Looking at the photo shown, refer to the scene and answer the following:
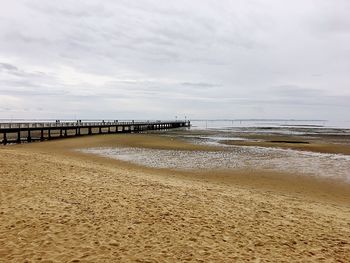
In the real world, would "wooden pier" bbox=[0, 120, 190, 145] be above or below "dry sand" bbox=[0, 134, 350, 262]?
above

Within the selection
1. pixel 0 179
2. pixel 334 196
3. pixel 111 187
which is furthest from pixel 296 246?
pixel 0 179

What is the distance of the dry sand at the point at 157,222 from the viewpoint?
6.32 metres

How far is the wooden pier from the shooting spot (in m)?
41.2

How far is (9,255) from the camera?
227 inches

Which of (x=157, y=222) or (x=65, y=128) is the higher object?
(x=65, y=128)

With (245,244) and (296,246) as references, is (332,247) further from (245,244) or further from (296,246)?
(245,244)

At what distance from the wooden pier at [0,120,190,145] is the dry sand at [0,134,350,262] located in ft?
96.5

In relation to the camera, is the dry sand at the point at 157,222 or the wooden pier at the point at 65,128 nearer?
the dry sand at the point at 157,222

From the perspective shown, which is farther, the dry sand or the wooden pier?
the wooden pier

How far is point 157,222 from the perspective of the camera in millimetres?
8133

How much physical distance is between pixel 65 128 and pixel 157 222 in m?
46.0

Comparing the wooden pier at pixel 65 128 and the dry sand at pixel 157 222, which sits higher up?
the wooden pier at pixel 65 128

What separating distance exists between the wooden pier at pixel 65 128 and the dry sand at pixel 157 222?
29.4 metres

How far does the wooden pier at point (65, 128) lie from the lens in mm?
41156
